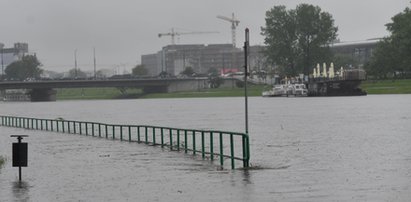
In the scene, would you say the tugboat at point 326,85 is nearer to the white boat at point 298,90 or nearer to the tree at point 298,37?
the white boat at point 298,90

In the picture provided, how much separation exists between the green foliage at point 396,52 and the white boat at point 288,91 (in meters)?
15.5

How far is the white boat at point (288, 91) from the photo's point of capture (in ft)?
585

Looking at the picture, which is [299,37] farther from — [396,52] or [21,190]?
[21,190]

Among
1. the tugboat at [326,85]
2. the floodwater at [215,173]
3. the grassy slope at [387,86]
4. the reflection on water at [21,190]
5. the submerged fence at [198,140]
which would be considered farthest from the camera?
the tugboat at [326,85]

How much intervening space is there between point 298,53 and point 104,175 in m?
169

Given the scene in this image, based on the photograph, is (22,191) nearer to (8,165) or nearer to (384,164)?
(8,165)

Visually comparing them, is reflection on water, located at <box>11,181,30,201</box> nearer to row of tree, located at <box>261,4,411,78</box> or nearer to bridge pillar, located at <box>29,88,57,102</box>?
row of tree, located at <box>261,4,411,78</box>

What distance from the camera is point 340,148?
1518 inches

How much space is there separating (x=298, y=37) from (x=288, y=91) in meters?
19.6

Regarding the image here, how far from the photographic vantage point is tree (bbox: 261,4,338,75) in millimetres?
190375

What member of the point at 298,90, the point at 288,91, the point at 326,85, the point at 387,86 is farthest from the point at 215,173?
the point at 288,91

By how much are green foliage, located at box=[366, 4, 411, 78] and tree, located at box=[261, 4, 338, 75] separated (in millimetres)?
17961

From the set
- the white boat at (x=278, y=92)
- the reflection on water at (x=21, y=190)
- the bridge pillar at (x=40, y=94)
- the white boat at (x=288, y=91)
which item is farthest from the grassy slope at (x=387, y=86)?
the reflection on water at (x=21, y=190)

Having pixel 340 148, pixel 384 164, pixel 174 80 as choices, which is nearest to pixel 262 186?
pixel 384 164
